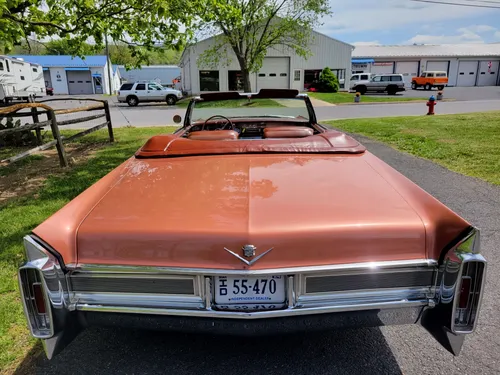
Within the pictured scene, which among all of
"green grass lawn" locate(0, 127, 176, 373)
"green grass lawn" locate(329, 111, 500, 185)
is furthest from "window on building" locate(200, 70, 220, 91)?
"green grass lawn" locate(0, 127, 176, 373)

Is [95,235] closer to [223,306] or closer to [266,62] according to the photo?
[223,306]

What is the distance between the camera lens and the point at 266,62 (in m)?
33.8

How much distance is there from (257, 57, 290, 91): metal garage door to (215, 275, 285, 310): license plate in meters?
33.5

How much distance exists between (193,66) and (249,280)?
109 feet

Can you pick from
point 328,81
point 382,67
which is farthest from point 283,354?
point 382,67

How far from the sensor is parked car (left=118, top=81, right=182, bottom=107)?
25.1m

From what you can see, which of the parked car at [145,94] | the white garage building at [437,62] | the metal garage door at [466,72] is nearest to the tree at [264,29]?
the parked car at [145,94]

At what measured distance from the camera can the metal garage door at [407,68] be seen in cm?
4528

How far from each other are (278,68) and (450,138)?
26070mm

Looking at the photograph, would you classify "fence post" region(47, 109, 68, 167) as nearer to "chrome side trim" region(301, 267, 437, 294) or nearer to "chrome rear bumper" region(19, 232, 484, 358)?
"chrome rear bumper" region(19, 232, 484, 358)

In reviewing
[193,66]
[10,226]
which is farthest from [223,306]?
[193,66]

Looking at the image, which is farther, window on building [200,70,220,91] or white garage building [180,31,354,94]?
window on building [200,70,220,91]

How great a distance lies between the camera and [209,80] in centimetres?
3359

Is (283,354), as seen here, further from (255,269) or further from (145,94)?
(145,94)
